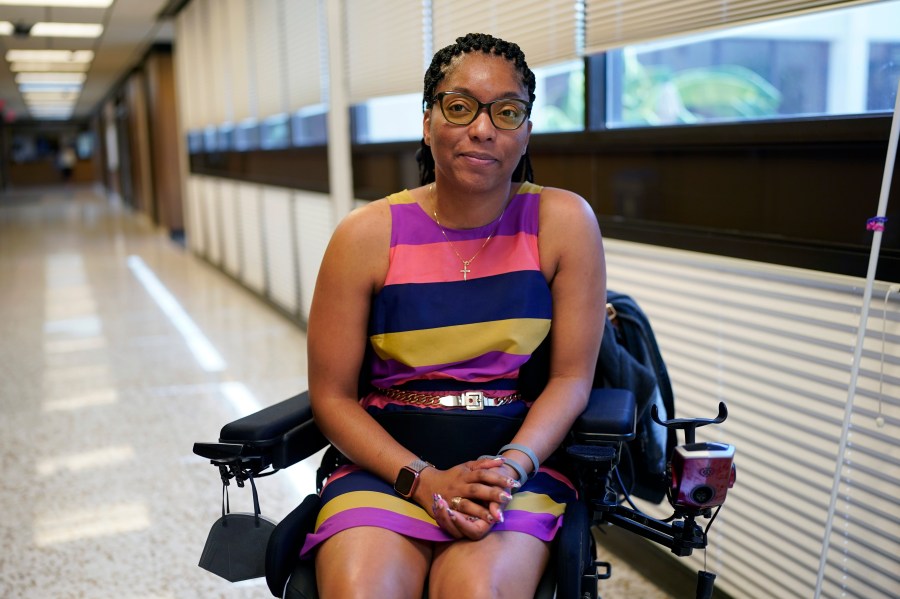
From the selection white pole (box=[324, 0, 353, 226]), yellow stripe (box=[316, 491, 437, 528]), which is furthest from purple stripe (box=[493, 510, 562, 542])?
white pole (box=[324, 0, 353, 226])

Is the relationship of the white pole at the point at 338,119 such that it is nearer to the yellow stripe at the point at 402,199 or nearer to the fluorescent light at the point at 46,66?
the yellow stripe at the point at 402,199

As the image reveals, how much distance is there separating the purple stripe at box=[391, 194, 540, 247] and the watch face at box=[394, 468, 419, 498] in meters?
0.45

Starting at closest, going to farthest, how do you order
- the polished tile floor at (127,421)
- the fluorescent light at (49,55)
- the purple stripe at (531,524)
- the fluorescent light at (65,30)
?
1. the purple stripe at (531,524)
2. the polished tile floor at (127,421)
3. the fluorescent light at (65,30)
4. the fluorescent light at (49,55)

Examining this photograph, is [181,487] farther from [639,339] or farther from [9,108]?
[9,108]

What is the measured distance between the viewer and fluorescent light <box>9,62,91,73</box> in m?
14.0

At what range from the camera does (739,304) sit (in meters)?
2.08

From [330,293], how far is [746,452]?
1.16m

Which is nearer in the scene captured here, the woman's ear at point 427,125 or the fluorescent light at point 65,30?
the woman's ear at point 427,125

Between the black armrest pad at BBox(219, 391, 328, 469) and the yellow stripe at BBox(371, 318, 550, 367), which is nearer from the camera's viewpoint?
the black armrest pad at BBox(219, 391, 328, 469)

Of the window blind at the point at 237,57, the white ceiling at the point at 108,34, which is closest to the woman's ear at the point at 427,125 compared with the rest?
the window blind at the point at 237,57

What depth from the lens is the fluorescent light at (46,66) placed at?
14.0m

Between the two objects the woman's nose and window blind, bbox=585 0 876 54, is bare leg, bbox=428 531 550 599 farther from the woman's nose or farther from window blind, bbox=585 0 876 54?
window blind, bbox=585 0 876 54

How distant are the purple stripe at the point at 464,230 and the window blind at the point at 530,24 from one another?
1.09m

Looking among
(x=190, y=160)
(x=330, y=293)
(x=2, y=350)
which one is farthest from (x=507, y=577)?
(x=190, y=160)
